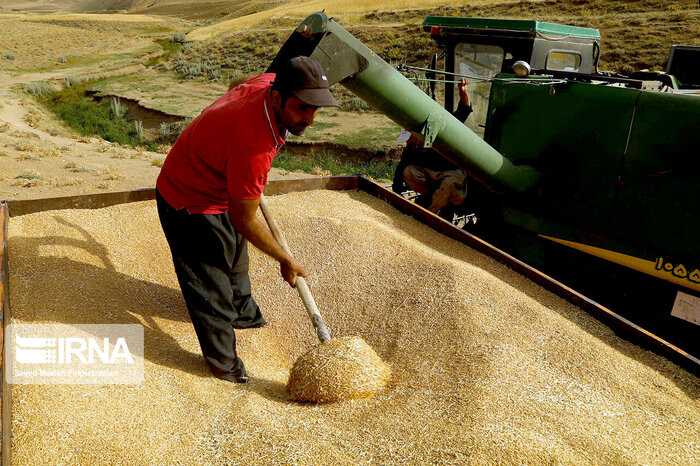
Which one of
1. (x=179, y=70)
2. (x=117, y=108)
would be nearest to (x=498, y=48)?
(x=117, y=108)

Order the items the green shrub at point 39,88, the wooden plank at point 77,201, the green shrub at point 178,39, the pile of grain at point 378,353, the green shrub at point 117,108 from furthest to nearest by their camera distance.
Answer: the green shrub at point 178,39 → the green shrub at point 39,88 → the green shrub at point 117,108 → the wooden plank at point 77,201 → the pile of grain at point 378,353

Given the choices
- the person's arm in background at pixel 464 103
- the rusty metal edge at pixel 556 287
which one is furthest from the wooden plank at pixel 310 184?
the person's arm in background at pixel 464 103

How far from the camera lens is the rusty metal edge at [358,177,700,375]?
2.78 metres

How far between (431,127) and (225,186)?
157cm

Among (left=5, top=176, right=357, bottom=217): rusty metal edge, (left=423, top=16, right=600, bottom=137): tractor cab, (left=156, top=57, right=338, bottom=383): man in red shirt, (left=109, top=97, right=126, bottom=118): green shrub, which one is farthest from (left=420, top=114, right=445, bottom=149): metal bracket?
(left=109, top=97, right=126, bottom=118): green shrub

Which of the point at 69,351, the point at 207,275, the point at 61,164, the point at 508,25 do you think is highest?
the point at 508,25

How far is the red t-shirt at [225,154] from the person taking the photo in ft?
7.83

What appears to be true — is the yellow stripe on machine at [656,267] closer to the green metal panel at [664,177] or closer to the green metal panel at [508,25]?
the green metal panel at [664,177]

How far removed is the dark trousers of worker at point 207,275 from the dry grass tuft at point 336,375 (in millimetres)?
420

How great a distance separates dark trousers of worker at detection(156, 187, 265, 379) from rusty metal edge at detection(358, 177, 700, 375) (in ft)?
6.21

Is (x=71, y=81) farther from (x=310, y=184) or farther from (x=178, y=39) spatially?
(x=310, y=184)

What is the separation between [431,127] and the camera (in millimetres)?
3645

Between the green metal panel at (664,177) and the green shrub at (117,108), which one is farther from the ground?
the green metal panel at (664,177)

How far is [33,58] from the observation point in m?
26.6
